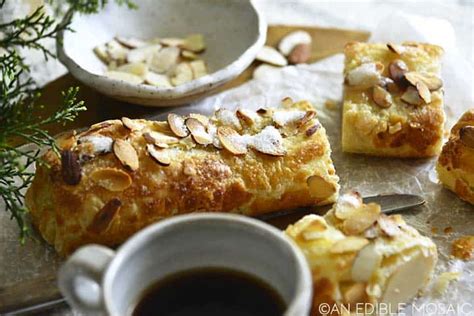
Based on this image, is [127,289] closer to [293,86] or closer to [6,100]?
[6,100]

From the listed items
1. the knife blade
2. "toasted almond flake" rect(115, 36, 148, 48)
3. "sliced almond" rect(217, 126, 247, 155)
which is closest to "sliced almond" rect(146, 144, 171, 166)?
"sliced almond" rect(217, 126, 247, 155)

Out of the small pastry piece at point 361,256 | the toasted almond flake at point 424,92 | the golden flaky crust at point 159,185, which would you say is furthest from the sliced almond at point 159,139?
the toasted almond flake at point 424,92

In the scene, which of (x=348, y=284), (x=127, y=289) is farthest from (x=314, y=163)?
(x=127, y=289)

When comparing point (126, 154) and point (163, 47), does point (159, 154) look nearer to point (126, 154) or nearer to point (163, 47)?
point (126, 154)

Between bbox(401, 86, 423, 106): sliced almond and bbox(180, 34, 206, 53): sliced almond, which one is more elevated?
bbox(401, 86, 423, 106): sliced almond

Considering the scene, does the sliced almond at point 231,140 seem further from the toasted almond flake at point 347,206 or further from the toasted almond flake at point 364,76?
the toasted almond flake at point 364,76

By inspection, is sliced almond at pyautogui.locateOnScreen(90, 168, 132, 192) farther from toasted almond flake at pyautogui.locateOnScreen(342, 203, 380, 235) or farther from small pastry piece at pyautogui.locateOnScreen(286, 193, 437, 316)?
toasted almond flake at pyautogui.locateOnScreen(342, 203, 380, 235)
